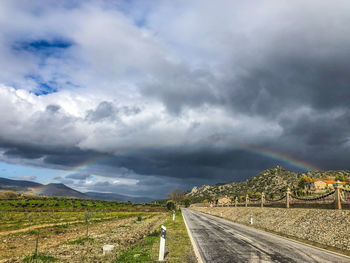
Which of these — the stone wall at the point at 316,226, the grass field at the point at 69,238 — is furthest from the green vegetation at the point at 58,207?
the stone wall at the point at 316,226

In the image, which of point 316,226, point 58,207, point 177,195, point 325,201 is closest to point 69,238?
point 316,226

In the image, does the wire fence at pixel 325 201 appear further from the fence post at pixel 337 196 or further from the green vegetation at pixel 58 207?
the green vegetation at pixel 58 207

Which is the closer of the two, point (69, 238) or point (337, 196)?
point (337, 196)

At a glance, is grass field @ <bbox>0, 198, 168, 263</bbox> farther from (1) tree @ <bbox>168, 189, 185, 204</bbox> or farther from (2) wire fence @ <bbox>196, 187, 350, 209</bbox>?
(1) tree @ <bbox>168, 189, 185, 204</bbox>

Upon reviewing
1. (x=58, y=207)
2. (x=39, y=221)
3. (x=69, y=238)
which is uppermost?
(x=69, y=238)

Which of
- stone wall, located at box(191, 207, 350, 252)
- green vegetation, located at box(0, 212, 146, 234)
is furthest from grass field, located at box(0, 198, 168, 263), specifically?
stone wall, located at box(191, 207, 350, 252)

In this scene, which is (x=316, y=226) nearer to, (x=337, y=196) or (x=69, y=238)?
(x=337, y=196)

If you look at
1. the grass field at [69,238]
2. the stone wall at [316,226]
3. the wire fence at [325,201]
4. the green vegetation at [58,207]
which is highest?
the wire fence at [325,201]

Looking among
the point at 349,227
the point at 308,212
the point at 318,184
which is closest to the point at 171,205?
the point at 318,184

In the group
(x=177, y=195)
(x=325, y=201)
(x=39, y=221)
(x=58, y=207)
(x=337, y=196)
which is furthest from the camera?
(x=177, y=195)

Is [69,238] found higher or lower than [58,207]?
higher

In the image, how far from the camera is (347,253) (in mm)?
12523

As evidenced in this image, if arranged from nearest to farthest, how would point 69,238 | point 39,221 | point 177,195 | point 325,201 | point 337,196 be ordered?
1. point 337,196
2. point 325,201
3. point 69,238
4. point 39,221
5. point 177,195

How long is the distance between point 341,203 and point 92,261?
18909 millimetres
